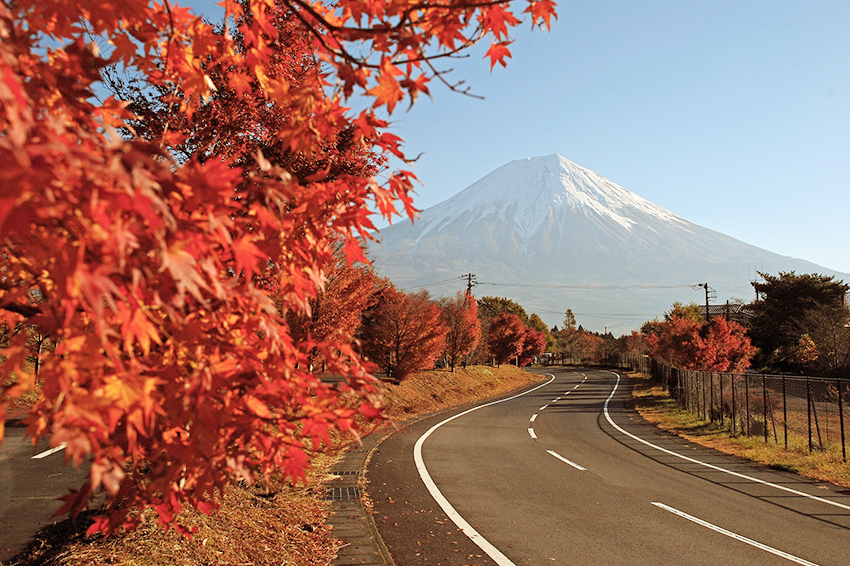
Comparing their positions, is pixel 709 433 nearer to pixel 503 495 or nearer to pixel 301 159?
pixel 503 495

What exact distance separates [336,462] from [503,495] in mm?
3666

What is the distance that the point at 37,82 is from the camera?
5.76ft

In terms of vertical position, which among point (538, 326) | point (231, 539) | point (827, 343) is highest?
point (538, 326)

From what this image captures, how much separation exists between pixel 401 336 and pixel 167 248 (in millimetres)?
22437

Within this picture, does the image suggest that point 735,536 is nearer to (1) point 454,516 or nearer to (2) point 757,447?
(1) point 454,516

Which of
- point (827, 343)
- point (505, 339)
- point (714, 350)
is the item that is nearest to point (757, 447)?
point (714, 350)

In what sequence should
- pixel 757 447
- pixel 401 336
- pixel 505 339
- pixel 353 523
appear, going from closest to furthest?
pixel 353 523
pixel 757 447
pixel 401 336
pixel 505 339

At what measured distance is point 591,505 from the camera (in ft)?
25.9

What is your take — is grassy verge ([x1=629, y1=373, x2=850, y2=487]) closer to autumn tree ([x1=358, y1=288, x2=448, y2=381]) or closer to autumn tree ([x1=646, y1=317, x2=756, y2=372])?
autumn tree ([x1=646, y1=317, x2=756, y2=372])

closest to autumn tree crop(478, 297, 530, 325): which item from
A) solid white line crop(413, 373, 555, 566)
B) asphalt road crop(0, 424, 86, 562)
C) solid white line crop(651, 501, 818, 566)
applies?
solid white line crop(413, 373, 555, 566)

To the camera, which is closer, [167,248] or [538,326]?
[167,248]

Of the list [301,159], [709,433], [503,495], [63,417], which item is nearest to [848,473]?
[709,433]

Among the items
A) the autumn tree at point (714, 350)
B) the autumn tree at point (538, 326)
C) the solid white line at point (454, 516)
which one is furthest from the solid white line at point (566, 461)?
the autumn tree at point (538, 326)

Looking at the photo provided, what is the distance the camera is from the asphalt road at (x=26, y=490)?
17.4ft
